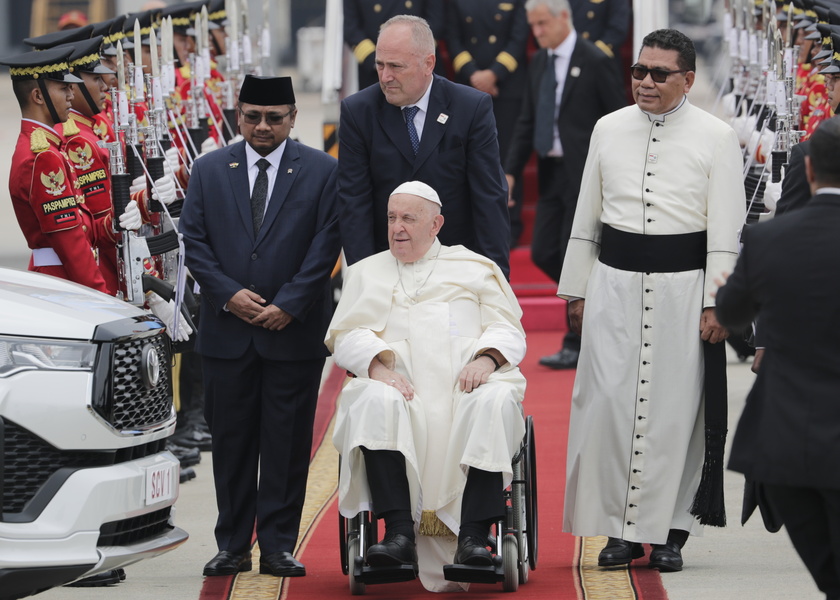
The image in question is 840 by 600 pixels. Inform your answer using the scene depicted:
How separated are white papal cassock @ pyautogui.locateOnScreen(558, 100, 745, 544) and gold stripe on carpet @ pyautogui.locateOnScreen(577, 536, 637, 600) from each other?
125mm

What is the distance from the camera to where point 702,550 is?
6.14 metres

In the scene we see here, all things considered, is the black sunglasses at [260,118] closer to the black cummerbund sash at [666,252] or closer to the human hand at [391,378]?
the human hand at [391,378]

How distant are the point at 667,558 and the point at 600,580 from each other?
29 centimetres

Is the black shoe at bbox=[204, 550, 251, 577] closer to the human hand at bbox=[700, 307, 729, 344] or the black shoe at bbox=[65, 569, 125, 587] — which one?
the black shoe at bbox=[65, 569, 125, 587]

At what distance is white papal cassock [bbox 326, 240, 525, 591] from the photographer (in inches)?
208

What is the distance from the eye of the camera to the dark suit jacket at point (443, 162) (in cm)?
590

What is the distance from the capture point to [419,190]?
222 inches

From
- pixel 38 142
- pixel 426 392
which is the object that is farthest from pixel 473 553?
pixel 38 142

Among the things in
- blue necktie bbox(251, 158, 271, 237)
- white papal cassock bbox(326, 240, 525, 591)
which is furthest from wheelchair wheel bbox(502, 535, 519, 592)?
blue necktie bbox(251, 158, 271, 237)

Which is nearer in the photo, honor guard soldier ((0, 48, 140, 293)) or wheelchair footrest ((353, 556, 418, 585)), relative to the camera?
wheelchair footrest ((353, 556, 418, 585))

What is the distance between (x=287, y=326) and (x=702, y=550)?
5.64 feet

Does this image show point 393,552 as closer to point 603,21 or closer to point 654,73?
point 654,73

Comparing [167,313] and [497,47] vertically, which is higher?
[497,47]

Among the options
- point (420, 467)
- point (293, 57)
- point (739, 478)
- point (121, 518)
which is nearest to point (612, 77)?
point (739, 478)
